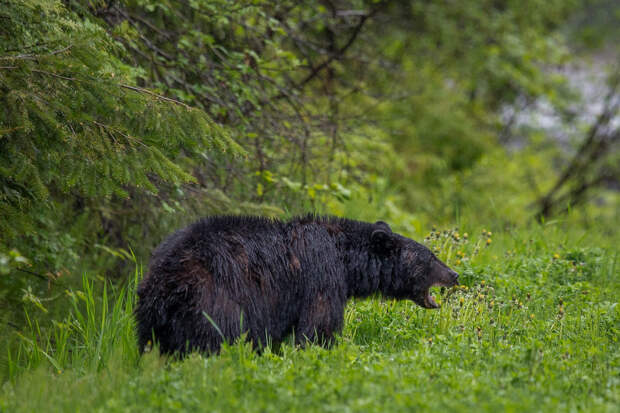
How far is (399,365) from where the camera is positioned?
4.18 metres

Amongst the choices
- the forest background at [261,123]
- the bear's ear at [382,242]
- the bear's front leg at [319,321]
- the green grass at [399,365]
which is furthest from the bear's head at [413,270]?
the forest background at [261,123]

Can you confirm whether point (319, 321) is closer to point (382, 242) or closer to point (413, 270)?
point (382, 242)

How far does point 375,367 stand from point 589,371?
1509 mm

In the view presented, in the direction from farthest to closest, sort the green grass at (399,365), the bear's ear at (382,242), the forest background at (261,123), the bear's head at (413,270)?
the bear's head at (413,270), the bear's ear at (382,242), the forest background at (261,123), the green grass at (399,365)

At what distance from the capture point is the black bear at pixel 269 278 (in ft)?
13.9

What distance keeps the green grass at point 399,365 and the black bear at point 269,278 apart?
0.22 meters

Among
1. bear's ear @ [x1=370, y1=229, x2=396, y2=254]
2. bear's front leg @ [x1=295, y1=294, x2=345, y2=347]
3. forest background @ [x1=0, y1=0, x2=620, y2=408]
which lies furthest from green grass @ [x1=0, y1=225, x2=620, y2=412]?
forest background @ [x1=0, y1=0, x2=620, y2=408]

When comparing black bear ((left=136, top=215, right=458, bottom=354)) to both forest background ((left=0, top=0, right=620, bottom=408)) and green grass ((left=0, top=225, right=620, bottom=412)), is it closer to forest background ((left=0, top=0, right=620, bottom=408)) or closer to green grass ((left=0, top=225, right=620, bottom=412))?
green grass ((left=0, top=225, right=620, bottom=412))

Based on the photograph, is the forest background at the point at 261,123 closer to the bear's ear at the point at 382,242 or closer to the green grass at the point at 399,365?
the green grass at the point at 399,365

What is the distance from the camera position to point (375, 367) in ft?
13.2

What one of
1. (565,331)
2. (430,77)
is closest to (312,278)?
(565,331)

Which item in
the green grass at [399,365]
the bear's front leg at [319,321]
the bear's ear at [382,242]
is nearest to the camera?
the green grass at [399,365]

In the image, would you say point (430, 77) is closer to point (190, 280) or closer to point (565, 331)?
point (565, 331)

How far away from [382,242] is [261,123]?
3066 mm
